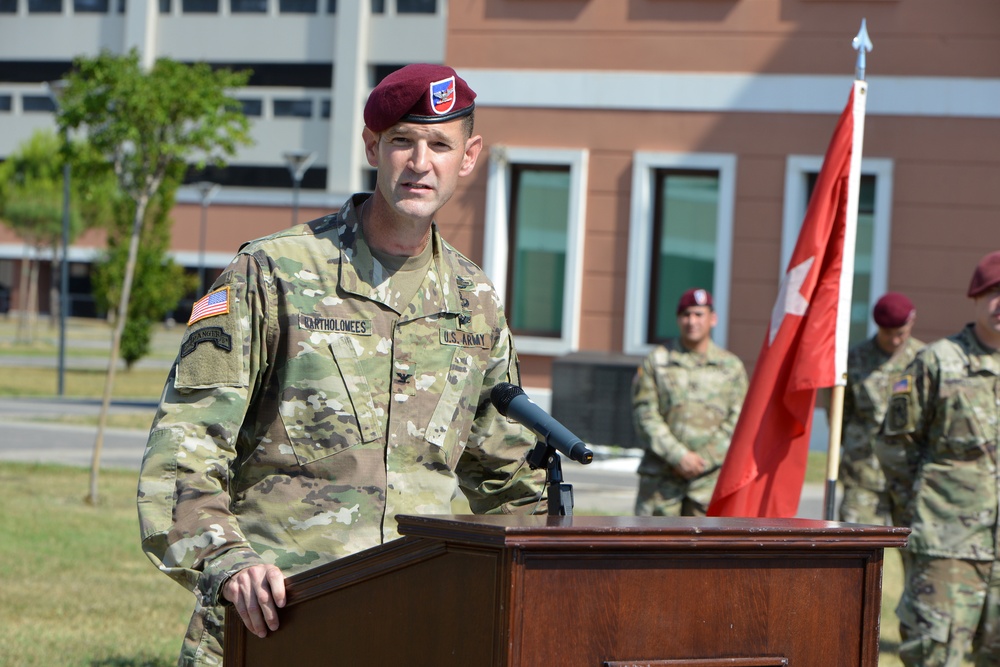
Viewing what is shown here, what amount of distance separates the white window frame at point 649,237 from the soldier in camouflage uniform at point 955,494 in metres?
10.0

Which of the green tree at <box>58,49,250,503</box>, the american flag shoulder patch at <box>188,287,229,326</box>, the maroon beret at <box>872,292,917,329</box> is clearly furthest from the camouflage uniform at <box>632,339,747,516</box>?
the american flag shoulder patch at <box>188,287,229,326</box>

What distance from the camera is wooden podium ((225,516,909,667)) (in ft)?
6.16

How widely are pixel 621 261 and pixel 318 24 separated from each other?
37971 millimetres

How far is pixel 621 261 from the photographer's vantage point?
1644cm

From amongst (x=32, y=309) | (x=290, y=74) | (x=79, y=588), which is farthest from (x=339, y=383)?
(x=290, y=74)

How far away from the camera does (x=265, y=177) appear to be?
53031 mm

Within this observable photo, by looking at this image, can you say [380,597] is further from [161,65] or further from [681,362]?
[161,65]

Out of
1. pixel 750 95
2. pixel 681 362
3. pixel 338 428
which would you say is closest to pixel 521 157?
pixel 750 95

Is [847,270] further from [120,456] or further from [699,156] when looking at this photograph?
[120,456]

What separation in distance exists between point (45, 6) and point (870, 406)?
5176cm

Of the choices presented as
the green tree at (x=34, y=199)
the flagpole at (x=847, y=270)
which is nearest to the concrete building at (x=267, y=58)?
the green tree at (x=34, y=199)

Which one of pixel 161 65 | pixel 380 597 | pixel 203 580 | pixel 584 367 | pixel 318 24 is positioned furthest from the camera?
pixel 318 24

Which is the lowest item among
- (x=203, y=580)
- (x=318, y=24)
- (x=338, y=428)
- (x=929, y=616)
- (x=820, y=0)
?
(x=929, y=616)

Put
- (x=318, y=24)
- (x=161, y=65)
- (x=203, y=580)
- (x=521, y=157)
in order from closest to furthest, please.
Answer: (x=203, y=580), (x=161, y=65), (x=521, y=157), (x=318, y=24)
